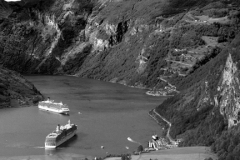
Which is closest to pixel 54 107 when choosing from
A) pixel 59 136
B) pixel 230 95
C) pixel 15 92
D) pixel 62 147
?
pixel 15 92

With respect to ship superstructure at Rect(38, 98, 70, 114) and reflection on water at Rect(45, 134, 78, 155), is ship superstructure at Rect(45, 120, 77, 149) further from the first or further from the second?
ship superstructure at Rect(38, 98, 70, 114)

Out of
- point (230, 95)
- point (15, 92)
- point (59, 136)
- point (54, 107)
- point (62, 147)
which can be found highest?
point (230, 95)

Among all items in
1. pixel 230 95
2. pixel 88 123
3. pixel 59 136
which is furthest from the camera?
pixel 88 123

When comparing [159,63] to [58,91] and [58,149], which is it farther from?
[58,149]

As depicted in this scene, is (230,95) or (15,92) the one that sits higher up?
(230,95)

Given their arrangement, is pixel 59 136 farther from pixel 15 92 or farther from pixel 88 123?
pixel 15 92

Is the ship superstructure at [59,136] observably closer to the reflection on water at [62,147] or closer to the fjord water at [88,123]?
the reflection on water at [62,147]

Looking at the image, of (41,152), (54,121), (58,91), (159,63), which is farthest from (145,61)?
(41,152)

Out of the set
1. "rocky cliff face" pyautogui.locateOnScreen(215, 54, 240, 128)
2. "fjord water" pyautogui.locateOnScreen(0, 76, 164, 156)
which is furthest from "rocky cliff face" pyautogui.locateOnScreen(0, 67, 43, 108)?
"rocky cliff face" pyautogui.locateOnScreen(215, 54, 240, 128)

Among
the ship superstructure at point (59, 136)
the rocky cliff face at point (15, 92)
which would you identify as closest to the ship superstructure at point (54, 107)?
the rocky cliff face at point (15, 92)
